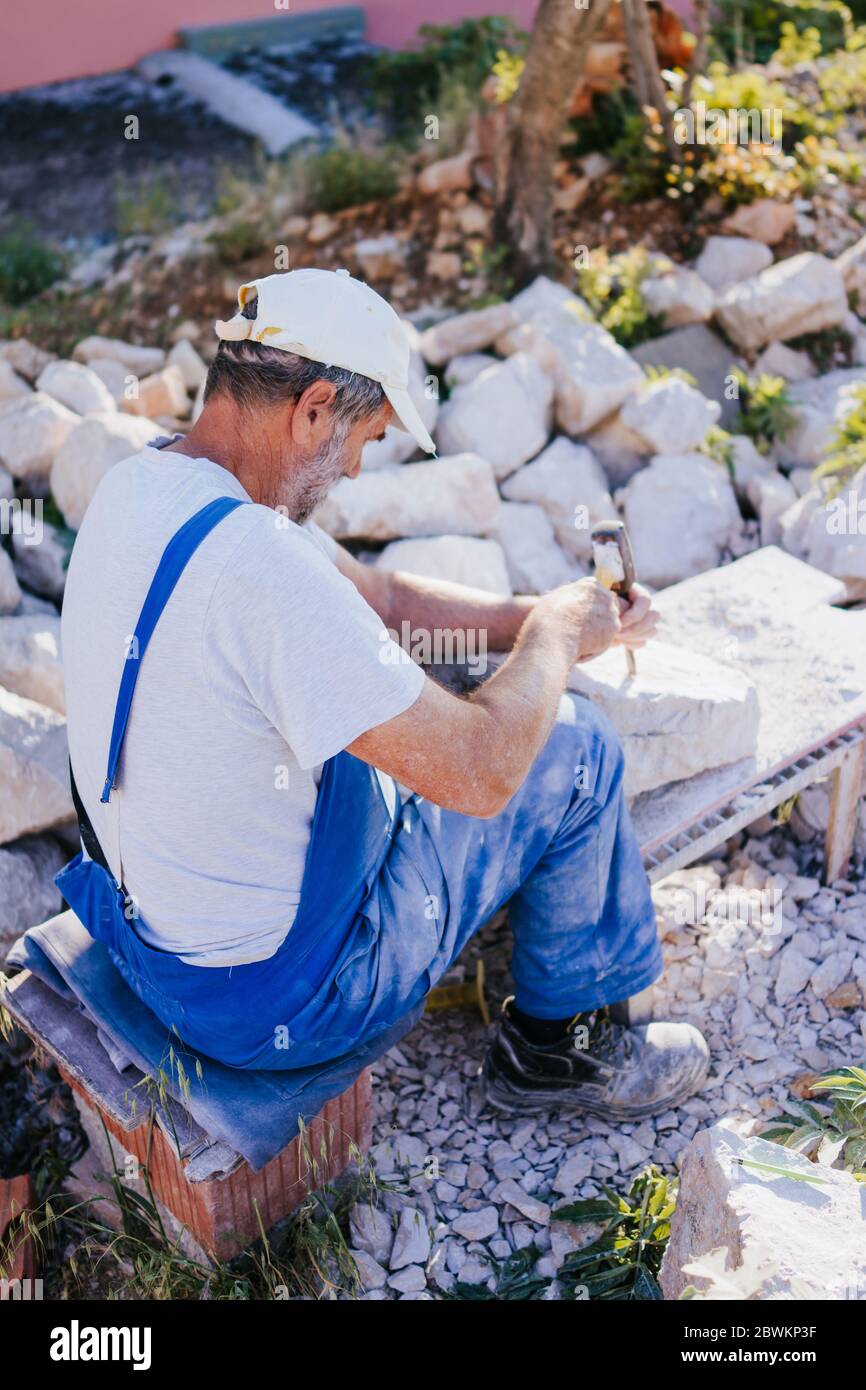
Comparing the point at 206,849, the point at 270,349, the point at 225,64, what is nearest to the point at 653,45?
the point at 225,64

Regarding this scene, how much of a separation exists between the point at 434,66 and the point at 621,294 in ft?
9.62

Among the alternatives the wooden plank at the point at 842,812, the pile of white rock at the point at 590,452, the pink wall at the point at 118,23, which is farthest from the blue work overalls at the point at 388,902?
the pink wall at the point at 118,23

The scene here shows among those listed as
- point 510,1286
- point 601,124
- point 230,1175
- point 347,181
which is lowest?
point 510,1286

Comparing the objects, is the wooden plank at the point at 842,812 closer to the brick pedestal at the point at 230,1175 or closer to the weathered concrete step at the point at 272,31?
the brick pedestal at the point at 230,1175

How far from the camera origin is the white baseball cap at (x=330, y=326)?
90.0 inches

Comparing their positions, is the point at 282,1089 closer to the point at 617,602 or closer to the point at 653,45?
the point at 617,602

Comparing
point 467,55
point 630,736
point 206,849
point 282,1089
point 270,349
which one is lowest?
point 282,1089

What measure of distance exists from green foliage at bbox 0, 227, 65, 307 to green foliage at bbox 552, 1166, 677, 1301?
16.9 feet

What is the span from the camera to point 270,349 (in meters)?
2.30

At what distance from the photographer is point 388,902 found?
250 centimetres

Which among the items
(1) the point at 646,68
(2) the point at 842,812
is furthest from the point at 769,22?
(2) the point at 842,812

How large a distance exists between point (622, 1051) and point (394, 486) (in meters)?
2.18

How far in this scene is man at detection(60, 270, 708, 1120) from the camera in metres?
2.11

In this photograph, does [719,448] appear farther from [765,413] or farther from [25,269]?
[25,269]
